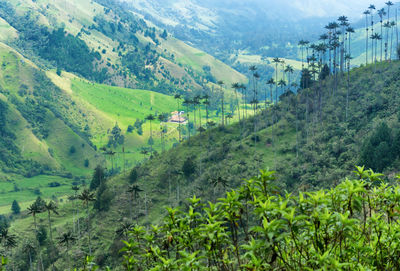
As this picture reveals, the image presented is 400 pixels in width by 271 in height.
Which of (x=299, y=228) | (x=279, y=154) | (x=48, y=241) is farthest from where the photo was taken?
(x=279, y=154)

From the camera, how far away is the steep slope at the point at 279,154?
345 feet

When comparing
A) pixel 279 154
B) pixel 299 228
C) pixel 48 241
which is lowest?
pixel 48 241

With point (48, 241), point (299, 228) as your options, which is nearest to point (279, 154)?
point (48, 241)

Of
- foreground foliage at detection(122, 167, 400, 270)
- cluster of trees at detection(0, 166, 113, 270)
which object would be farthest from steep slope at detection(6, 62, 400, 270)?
foreground foliage at detection(122, 167, 400, 270)

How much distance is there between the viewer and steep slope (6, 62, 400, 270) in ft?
345

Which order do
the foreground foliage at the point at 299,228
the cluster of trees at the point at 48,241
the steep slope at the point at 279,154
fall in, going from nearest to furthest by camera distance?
the foreground foliage at the point at 299,228, the steep slope at the point at 279,154, the cluster of trees at the point at 48,241

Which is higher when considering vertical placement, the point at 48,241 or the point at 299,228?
the point at 299,228

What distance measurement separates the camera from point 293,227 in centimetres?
1280

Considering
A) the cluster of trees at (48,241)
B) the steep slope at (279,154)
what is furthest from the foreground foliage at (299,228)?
the cluster of trees at (48,241)

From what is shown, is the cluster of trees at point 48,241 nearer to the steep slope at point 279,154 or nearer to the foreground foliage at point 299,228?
the steep slope at point 279,154

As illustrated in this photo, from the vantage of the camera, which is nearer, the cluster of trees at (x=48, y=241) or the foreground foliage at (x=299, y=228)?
the foreground foliage at (x=299, y=228)

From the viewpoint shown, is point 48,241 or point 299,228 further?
point 48,241

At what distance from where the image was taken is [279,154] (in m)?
132

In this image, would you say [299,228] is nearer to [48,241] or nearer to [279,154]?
[279,154]
